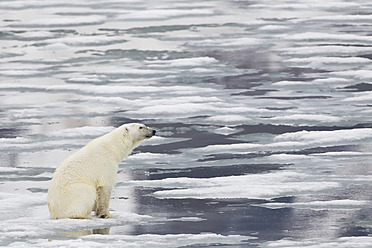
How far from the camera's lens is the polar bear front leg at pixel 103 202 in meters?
7.77

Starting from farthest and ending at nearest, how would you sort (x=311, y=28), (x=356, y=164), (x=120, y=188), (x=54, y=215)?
(x=311, y=28), (x=356, y=164), (x=120, y=188), (x=54, y=215)

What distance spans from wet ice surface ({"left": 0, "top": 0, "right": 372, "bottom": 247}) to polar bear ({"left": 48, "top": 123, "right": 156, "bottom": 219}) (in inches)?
4.5

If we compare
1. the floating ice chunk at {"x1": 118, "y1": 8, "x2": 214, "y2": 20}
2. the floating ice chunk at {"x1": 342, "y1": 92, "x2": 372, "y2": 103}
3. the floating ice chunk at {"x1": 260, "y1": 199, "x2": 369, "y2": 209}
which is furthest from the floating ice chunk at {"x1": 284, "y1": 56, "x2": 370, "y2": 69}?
→ the floating ice chunk at {"x1": 260, "y1": 199, "x2": 369, "y2": 209}

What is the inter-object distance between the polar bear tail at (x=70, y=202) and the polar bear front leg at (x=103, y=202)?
0.39ft

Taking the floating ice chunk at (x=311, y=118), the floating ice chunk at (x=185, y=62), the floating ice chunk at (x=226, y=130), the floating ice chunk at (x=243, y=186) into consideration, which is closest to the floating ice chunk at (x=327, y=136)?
the floating ice chunk at (x=226, y=130)

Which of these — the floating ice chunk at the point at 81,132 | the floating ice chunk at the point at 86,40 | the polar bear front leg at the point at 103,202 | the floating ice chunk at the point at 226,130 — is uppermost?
the polar bear front leg at the point at 103,202

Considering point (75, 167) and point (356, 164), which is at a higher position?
point (75, 167)

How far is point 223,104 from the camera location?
43.8ft

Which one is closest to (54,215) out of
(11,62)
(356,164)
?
(356,164)

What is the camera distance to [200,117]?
12617mm

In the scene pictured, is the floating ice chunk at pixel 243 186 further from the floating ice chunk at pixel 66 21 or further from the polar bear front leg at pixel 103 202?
the floating ice chunk at pixel 66 21

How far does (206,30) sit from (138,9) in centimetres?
366

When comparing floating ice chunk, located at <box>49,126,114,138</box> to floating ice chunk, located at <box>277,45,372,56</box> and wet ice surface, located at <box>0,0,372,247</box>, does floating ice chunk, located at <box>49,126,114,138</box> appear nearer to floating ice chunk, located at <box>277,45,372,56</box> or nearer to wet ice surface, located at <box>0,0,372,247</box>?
wet ice surface, located at <box>0,0,372,247</box>

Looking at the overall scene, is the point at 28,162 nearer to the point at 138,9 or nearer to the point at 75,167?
the point at 75,167
